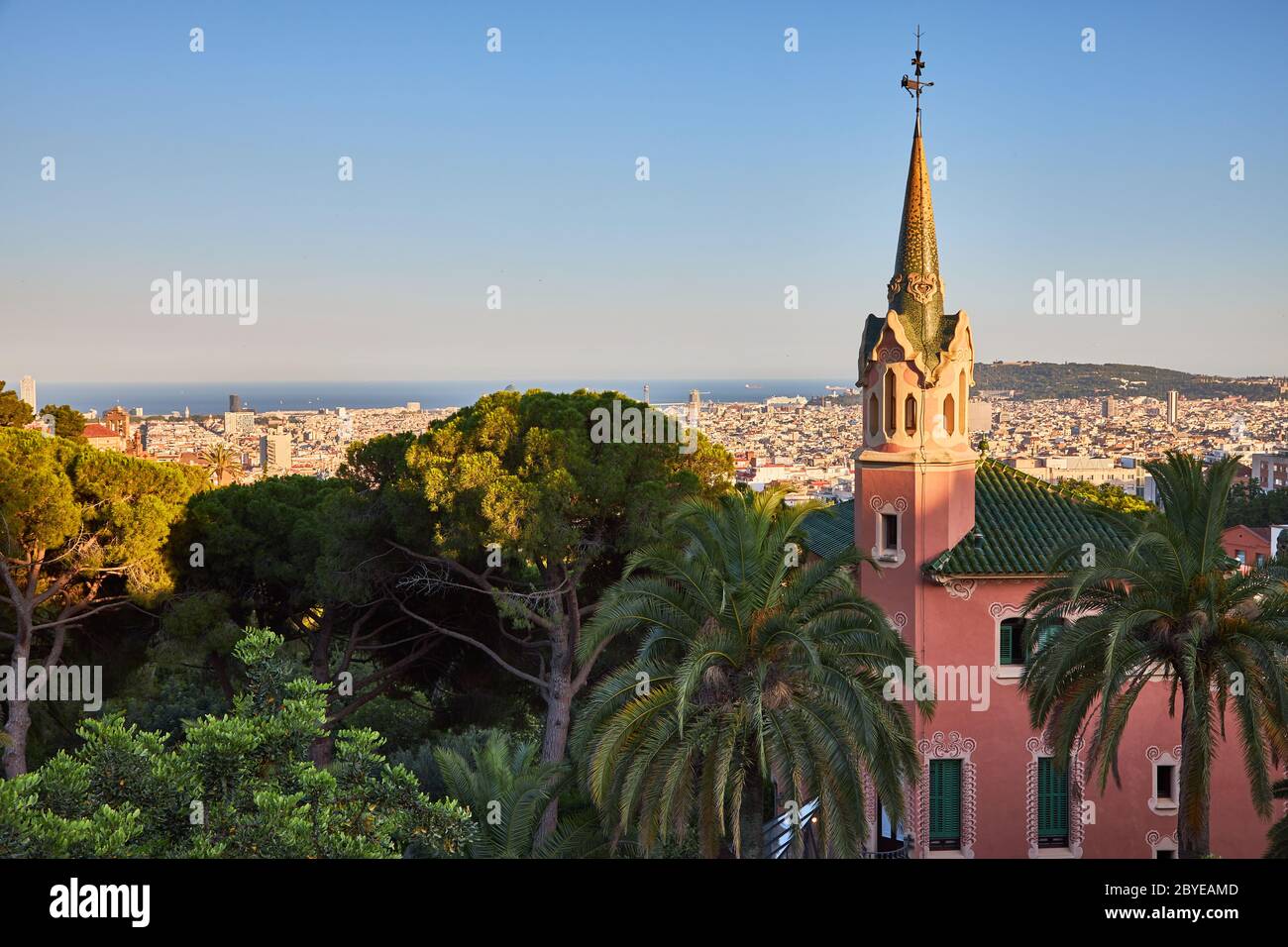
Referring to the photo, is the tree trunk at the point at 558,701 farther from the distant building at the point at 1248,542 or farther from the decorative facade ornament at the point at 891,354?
the distant building at the point at 1248,542

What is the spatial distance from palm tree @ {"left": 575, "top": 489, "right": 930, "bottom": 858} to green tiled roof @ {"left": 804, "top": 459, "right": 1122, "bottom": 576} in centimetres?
409

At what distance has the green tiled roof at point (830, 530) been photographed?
19.7 m

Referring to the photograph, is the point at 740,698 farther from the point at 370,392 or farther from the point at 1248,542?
the point at 370,392

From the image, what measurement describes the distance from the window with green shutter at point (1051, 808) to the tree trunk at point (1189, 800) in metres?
4.25

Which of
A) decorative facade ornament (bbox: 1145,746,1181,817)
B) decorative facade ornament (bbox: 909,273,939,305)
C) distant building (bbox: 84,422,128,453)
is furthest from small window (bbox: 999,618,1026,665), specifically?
distant building (bbox: 84,422,128,453)

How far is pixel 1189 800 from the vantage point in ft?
43.2

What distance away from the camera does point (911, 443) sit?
1820cm

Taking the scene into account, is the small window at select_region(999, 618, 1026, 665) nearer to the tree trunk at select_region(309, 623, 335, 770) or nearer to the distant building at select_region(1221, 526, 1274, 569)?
the tree trunk at select_region(309, 623, 335, 770)

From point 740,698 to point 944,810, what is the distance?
670cm

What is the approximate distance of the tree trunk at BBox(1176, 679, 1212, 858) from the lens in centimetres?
1293

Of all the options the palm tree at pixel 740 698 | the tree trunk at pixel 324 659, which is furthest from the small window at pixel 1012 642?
the tree trunk at pixel 324 659
